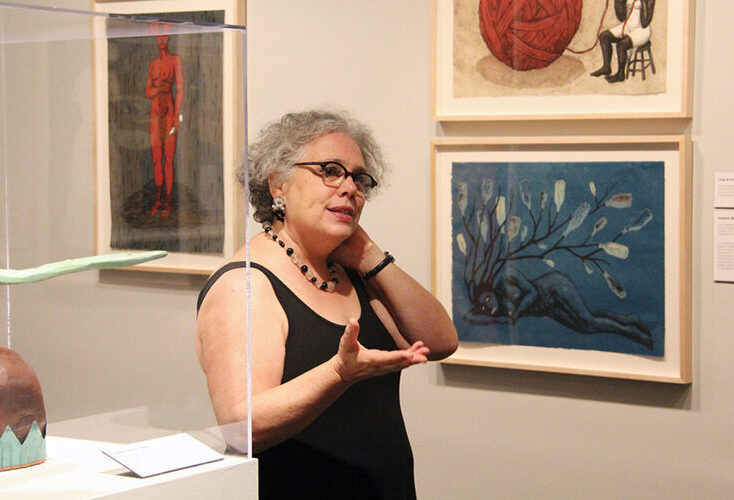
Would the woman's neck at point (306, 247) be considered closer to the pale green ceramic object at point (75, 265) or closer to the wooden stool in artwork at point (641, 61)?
the pale green ceramic object at point (75, 265)

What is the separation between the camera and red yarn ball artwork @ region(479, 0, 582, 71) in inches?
114

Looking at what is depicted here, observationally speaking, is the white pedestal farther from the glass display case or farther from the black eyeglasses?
the black eyeglasses

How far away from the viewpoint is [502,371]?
10.1 ft

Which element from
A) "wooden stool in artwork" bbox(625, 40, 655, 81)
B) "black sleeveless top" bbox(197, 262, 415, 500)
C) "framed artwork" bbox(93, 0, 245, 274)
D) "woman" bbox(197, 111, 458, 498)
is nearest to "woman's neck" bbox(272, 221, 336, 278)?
"woman" bbox(197, 111, 458, 498)

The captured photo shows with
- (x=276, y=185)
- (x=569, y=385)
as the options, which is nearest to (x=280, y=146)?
(x=276, y=185)

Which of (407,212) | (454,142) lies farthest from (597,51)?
(407,212)

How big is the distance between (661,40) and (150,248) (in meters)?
2.08

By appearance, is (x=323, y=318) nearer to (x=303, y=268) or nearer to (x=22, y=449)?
(x=303, y=268)

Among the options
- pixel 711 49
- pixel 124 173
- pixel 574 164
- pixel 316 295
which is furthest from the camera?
pixel 574 164

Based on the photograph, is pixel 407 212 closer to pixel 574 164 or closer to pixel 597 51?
pixel 574 164

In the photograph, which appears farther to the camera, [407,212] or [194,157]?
[407,212]

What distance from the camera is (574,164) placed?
2.92 metres

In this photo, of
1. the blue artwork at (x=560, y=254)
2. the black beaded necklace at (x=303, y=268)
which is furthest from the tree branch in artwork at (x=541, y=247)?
the black beaded necklace at (x=303, y=268)

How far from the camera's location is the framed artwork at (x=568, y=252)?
2803 mm
